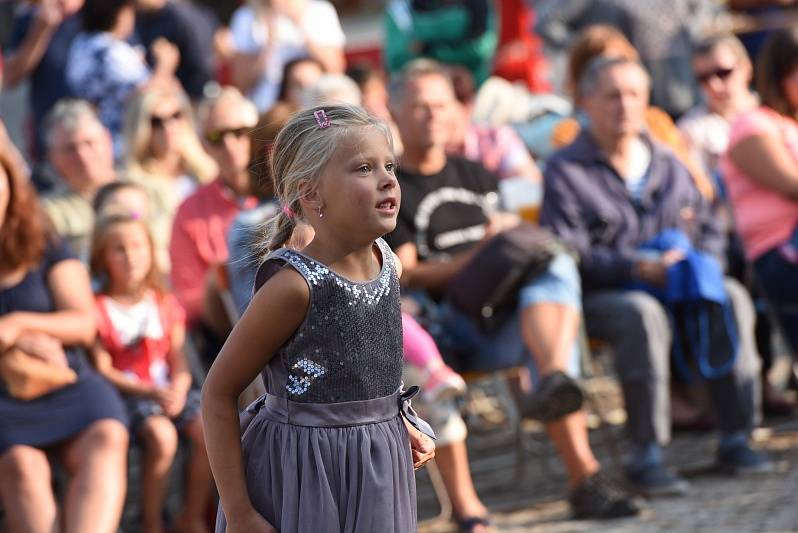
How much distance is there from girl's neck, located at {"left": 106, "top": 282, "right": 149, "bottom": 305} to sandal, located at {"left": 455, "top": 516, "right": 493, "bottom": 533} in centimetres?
145

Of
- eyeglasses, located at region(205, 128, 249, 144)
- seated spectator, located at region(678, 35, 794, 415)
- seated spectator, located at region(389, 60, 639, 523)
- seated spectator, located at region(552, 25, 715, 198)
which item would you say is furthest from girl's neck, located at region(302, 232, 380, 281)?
seated spectator, located at region(678, 35, 794, 415)

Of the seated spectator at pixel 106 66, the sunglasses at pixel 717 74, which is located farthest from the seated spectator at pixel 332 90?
the sunglasses at pixel 717 74

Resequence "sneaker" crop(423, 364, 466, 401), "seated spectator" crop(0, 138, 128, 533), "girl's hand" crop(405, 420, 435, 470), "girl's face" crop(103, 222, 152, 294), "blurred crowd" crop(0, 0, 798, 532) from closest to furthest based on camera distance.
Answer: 1. "girl's hand" crop(405, 420, 435, 470)
2. "seated spectator" crop(0, 138, 128, 533)
3. "blurred crowd" crop(0, 0, 798, 532)
4. "sneaker" crop(423, 364, 466, 401)
5. "girl's face" crop(103, 222, 152, 294)

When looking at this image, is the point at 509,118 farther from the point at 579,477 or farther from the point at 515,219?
the point at 579,477

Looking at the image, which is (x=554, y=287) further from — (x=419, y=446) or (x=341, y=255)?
(x=341, y=255)

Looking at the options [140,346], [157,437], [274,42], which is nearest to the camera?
[157,437]

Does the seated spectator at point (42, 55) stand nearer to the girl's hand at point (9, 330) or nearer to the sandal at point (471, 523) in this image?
the girl's hand at point (9, 330)

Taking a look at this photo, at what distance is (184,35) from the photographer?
324 inches

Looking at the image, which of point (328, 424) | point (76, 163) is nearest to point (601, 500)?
point (328, 424)

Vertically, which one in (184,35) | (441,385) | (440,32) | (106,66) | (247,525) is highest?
(184,35)

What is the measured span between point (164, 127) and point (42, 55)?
4.45ft

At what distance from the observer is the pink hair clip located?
9.34 ft

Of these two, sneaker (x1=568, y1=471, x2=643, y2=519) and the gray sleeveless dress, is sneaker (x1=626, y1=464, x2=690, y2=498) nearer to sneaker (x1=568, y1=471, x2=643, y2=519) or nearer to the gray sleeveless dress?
sneaker (x1=568, y1=471, x2=643, y2=519)

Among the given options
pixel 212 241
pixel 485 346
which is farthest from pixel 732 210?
pixel 212 241
